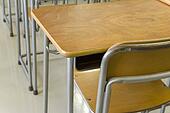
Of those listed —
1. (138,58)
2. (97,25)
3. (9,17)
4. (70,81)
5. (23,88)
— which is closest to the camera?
(138,58)

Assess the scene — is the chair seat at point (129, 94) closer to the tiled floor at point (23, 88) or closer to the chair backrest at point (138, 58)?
the chair backrest at point (138, 58)

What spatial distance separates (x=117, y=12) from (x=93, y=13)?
0.48 ft

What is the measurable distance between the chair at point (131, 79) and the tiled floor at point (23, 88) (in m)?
0.63

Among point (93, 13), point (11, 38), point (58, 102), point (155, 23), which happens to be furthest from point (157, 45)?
point (11, 38)

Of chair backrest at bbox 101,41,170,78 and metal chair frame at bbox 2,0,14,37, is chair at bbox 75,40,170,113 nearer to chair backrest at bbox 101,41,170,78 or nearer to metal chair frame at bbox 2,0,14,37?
chair backrest at bbox 101,41,170,78

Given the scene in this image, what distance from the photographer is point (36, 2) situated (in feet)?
6.72

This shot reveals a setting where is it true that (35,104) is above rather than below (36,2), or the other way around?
below

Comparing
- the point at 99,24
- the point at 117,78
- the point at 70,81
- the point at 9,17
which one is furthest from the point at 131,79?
the point at 9,17

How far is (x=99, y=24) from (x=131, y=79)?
41 centimetres

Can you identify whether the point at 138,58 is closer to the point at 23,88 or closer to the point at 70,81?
the point at 70,81

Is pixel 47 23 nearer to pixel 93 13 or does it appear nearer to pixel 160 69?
pixel 93 13

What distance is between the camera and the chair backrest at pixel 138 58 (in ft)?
2.98

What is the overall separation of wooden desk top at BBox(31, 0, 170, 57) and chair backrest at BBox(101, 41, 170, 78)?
0.37ft

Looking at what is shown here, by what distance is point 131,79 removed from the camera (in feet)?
3.36
